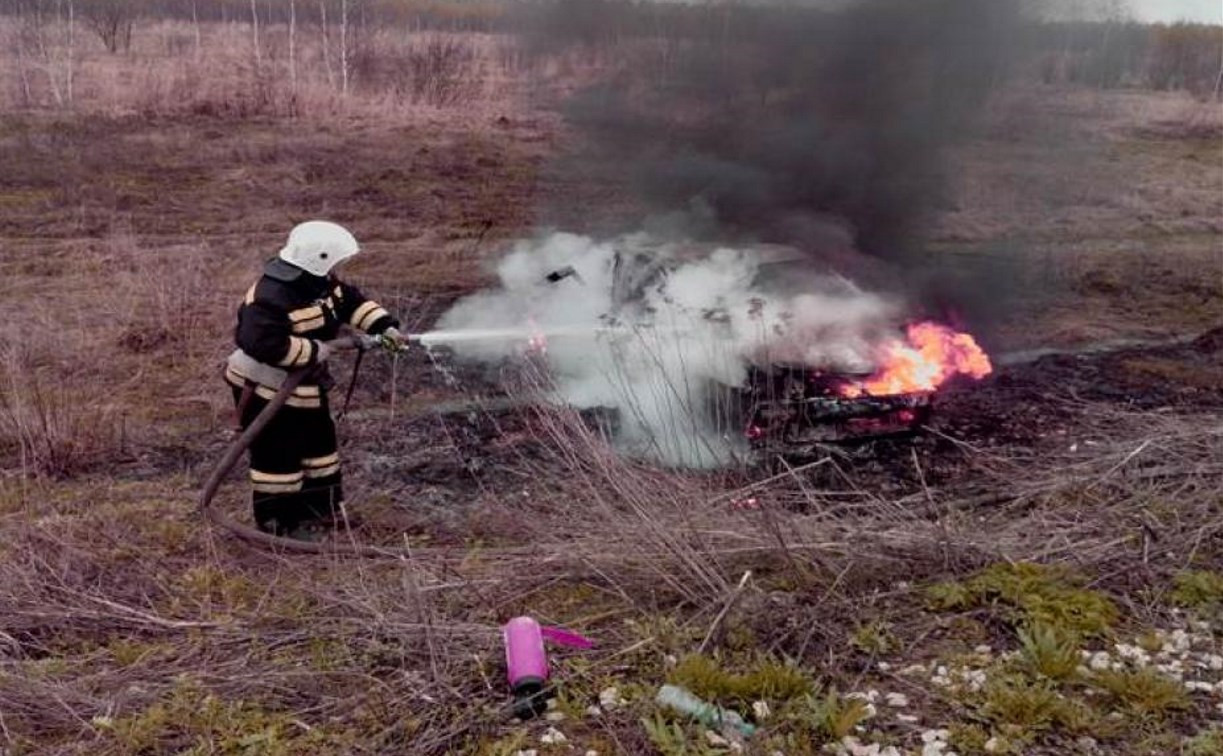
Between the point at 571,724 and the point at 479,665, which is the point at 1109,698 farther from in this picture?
the point at 479,665

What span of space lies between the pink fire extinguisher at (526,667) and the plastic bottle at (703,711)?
0.42 meters

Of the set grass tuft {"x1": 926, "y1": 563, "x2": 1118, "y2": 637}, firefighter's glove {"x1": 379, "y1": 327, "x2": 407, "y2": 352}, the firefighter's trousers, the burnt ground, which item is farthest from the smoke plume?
grass tuft {"x1": 926, "y1": 563, "x2": 1118, "y2": 637}

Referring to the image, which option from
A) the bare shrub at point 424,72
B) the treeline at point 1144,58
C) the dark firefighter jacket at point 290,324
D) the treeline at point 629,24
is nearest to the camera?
the dark firefighter jacket at point 290,324

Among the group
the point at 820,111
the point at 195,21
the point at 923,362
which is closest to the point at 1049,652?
the point at 923,362

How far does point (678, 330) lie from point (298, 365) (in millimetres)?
2945

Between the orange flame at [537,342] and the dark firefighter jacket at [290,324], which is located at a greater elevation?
the dark firefighter jacket at [290,324]

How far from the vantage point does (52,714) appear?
11.0 ft

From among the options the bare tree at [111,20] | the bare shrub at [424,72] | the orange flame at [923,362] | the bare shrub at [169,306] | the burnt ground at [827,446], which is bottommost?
the burnt ground at [827,446]

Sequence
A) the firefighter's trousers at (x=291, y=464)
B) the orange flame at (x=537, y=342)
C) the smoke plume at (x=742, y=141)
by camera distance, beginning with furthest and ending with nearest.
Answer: the smoke plume at (x=742, y=141)
the orange flame at (x=537, y=342)
the firefighter's trousers at (x=291, y=464)

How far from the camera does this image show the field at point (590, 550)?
3.39 metres

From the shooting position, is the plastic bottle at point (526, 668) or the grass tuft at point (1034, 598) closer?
the plastic bottle at point (526, 668)

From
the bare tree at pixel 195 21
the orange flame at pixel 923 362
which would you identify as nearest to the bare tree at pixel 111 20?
the bare tree at pixel 195 21

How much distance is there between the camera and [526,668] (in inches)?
136

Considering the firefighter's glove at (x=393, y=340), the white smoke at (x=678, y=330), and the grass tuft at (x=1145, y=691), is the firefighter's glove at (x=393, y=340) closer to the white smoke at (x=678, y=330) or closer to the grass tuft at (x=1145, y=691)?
the white smoke at (x=678, y=330)
